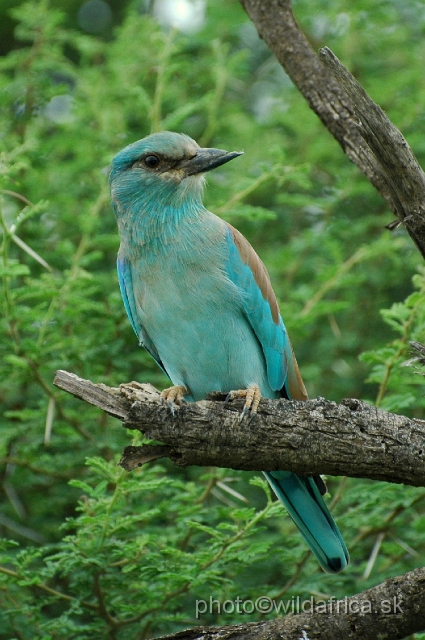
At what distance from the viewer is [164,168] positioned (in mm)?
4820

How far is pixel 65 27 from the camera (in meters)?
8.50

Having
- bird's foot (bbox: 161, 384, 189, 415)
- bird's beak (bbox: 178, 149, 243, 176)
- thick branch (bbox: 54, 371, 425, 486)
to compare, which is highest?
bird's beak (bbox: 178, 149, 243, 176)

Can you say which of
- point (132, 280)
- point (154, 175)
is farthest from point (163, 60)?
point (132, 280)

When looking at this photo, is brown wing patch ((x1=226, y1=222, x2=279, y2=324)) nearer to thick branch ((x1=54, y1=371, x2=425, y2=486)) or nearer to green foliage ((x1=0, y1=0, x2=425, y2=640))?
green foliage ((x1=0, y1=0, x2=425, y2=640))

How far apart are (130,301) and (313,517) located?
164 centimetres

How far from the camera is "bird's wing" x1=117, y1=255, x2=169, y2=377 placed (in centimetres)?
488

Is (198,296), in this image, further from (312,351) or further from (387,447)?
(312,351)

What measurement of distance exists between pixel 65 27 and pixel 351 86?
5760 mm

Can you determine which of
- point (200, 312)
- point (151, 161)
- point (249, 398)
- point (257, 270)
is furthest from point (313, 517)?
point (151, 161)

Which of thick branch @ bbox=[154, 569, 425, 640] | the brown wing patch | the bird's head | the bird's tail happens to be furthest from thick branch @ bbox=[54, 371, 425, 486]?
the bird's head

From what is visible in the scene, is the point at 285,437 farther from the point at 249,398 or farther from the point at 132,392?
the point at 132,392

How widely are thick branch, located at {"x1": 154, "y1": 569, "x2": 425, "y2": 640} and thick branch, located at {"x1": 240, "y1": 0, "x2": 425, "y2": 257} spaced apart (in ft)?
5.04

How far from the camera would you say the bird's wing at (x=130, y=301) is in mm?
4883

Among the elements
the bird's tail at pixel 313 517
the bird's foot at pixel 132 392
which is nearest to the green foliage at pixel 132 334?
the bird's tail at pixel 313 517
